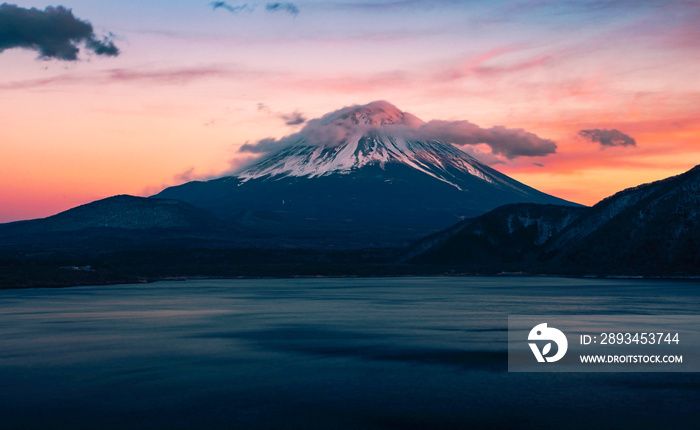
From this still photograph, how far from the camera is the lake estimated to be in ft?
69.4

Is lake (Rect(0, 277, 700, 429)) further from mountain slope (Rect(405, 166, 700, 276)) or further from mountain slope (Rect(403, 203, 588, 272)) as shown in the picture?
mountain slope (Rect(403, 203, 588, 272))

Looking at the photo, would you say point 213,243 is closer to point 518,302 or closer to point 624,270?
point 624,270

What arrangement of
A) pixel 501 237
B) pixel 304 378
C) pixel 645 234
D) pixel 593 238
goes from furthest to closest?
pixel 501 237, pixel 593 238, pixel 645 234, pixel 304 378

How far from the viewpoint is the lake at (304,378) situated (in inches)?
832

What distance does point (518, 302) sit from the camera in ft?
194

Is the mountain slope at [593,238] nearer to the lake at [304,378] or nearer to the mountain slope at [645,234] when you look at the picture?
the mountain slope at [645,234]

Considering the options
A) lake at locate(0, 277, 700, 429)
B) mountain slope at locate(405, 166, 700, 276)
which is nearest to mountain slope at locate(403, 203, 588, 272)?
mountain slope at locate(405, 166, 700, 276)

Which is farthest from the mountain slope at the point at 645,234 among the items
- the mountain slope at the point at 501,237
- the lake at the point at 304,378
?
the lake at the point at 304,378

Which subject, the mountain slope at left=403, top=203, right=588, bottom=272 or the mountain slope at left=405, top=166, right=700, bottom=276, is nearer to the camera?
the mountain slope at left=405, top=166, right=700, bottom=276

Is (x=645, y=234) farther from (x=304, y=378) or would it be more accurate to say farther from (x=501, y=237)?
(x=304, y=378)

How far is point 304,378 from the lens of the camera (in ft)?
89.0

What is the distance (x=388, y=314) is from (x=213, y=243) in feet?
489

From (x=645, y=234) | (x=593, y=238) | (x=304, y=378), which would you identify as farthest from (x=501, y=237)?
(x=304, y=378)

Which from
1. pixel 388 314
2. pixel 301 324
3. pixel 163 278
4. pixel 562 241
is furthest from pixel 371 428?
pixel 562 241
